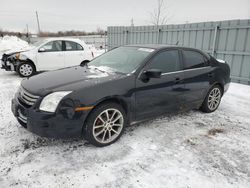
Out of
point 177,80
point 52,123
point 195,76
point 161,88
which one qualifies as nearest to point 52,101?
point 52,123

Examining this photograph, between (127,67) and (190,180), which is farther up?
(127,67)

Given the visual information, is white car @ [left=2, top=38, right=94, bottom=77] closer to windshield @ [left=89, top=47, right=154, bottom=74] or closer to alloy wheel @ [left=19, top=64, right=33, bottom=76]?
alloy wheel @ [left=19, top=64, right=33, bottom=76]

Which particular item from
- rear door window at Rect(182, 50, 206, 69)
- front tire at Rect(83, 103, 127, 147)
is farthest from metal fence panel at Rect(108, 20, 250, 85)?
front tire at Rect(83, 103, 127, 147)

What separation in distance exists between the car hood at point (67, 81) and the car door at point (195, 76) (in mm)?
1443

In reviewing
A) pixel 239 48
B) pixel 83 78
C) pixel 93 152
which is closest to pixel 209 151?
pixel 93 152

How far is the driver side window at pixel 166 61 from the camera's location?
3345 mm

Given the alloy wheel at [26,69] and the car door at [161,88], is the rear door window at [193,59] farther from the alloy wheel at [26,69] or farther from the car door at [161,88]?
the alloy wheel at [26,69]

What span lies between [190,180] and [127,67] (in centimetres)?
187

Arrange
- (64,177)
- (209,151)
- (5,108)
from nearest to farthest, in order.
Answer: (64,177)
(209,151)
(5,108)

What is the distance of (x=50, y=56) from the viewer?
24.7 ft

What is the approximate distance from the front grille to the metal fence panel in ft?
16.7

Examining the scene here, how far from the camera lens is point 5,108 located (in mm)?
4262

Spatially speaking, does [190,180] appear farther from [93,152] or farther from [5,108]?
[5,108]

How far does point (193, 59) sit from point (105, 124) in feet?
7.45
